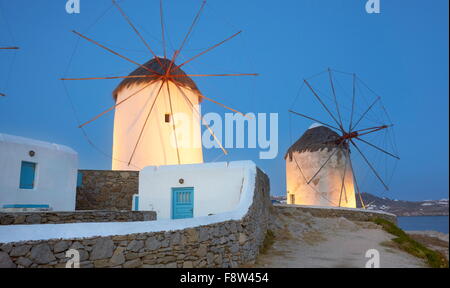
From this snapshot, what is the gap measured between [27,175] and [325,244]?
9183 millimetres

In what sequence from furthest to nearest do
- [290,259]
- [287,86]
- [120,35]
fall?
[287,86] < [120,35] < [290,259]

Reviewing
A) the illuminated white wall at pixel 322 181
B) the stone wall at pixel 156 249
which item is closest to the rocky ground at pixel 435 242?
the illuminated white wall at pixel 322 181

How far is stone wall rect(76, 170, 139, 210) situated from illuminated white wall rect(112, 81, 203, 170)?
1.42 metres

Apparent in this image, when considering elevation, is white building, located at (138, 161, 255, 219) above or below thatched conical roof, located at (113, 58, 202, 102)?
below

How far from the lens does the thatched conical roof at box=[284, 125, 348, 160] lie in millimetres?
24219

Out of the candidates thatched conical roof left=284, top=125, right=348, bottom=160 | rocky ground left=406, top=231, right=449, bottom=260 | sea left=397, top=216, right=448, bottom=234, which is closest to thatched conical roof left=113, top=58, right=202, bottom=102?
thatched conical roof left=284, top=125, right=348, bottom=160

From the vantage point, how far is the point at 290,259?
26.8 feet

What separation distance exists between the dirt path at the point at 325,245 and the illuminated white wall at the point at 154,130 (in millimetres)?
6408

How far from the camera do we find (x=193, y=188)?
35.6 ft

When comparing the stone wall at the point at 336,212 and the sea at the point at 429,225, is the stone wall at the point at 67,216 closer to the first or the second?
the stone wall at the point at 336,212

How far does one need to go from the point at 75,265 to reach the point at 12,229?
0.79m

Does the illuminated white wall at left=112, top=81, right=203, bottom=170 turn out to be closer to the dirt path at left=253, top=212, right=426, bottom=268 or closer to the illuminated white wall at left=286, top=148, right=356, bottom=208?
the dirt path at left=253, top=212, right=426, bottom=268
